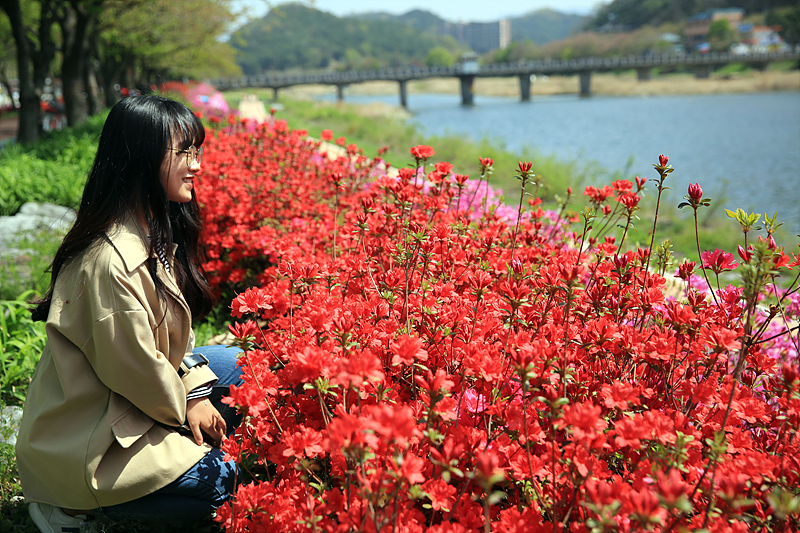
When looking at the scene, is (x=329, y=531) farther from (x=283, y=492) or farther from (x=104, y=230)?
(x=104, y=230)

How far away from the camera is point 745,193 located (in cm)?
1091

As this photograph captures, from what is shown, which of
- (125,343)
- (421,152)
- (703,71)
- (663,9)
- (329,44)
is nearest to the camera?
(125,343)

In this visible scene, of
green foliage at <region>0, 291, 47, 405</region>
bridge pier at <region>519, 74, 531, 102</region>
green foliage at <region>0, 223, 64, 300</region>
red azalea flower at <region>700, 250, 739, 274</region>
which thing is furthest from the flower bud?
bridge pier at <region>519, 74, 531, 102</region>

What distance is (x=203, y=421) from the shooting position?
185 centimetres

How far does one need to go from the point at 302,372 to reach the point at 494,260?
1193 mm

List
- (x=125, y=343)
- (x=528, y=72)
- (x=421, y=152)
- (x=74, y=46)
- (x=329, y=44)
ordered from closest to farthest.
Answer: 1. (x=125, y=343)
2. (x=421, y=152)
3. (x=74, y=46)
4. (x=528, y=72)
5. (x=329, y=44)

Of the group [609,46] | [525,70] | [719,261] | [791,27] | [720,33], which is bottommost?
[719,261]

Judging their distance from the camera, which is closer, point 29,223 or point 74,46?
point 29,223

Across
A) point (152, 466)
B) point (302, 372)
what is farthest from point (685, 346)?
point (152, 466)

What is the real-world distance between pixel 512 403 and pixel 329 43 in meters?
163

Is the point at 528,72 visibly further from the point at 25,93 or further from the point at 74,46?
the point at 25,93

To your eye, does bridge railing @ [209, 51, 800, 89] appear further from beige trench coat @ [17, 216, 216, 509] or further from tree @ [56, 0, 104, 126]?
beige trench coat @ [17, 216, 216, 509]

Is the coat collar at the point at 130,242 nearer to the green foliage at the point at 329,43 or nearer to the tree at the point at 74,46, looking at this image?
the tree at the point at 74,46

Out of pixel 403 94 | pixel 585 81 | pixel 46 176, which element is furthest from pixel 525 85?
pixel 46 176
